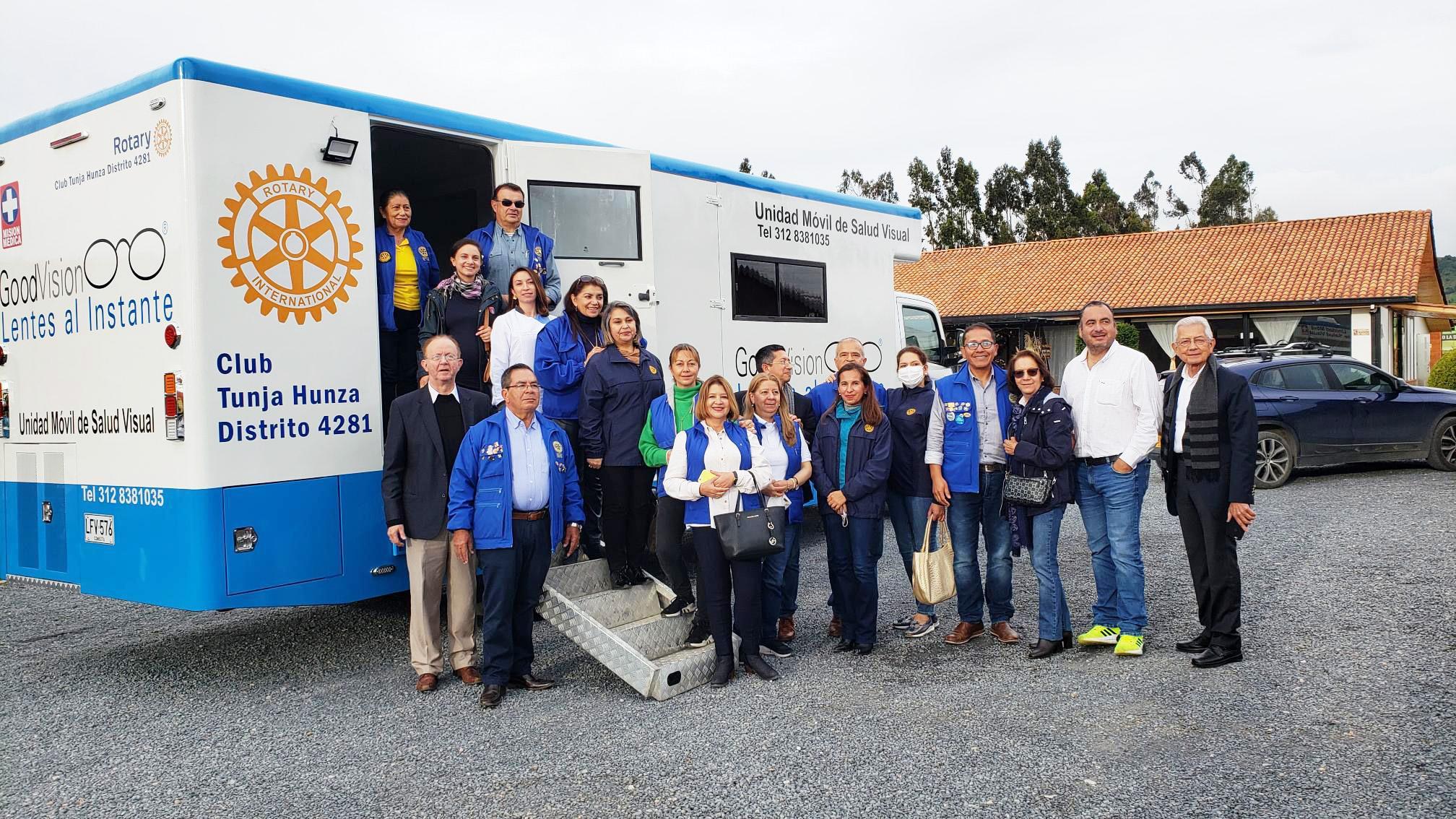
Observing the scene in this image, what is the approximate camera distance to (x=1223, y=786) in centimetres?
362

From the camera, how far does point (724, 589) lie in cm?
517

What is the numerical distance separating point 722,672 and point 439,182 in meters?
4.32

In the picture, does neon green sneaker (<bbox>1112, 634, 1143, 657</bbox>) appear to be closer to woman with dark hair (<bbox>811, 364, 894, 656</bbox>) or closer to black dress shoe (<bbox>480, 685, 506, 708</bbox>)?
woman with dark hair (<bbox>811, 364, 894, 656</bbox>)

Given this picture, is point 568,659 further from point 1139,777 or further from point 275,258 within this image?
point 1139,777

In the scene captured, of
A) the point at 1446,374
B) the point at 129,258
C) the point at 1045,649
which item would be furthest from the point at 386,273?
the point at 1446,374

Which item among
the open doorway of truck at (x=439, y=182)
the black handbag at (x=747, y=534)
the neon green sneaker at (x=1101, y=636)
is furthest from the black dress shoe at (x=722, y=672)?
the open doorway of truck at (x=439, y=182)

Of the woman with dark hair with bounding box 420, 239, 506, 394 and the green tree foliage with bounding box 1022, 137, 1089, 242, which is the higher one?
the green tree foliage with bounding box 1022, 137, 1089, 242

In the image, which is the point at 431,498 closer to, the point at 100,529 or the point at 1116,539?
the point at 100,529

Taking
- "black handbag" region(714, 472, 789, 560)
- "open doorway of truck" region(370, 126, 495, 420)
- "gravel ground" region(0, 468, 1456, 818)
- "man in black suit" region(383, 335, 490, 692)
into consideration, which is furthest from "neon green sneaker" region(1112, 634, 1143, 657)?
"open doorway of truck" region(370, 126, 495, 420)

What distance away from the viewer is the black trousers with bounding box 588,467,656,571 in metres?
5.68

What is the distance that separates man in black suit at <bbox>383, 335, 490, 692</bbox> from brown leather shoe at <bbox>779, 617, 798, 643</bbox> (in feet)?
5.51

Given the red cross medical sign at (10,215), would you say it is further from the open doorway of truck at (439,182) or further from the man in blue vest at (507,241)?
the man in blue vest at (507,241)

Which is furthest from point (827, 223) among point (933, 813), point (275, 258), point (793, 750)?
point (933, 813)

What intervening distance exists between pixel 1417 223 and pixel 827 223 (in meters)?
25.3
